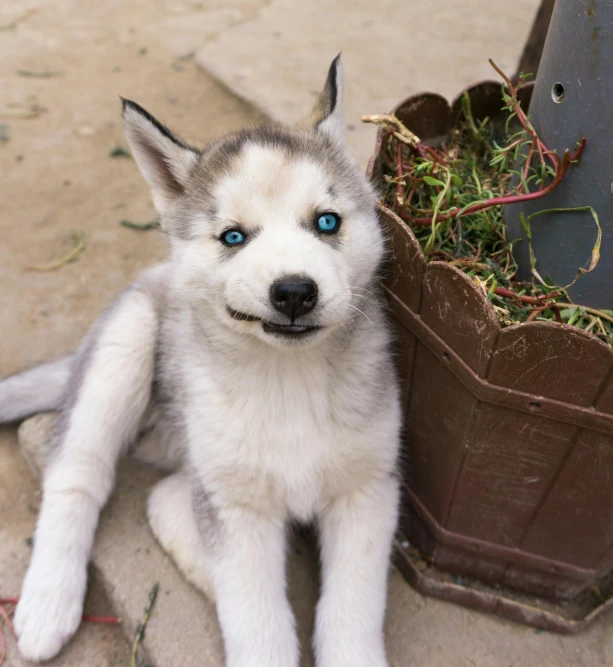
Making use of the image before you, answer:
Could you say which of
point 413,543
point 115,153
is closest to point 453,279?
point 413,543

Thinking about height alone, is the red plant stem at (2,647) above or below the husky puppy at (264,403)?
below

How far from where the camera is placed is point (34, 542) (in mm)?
2756

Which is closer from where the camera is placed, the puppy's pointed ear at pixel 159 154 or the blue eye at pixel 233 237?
the blue eye at pixel 233 237

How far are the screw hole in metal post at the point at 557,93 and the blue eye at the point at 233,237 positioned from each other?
1103mm

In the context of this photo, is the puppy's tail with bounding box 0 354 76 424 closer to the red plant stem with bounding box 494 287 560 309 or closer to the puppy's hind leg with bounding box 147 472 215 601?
the puppy's hind leg with bounding box 147 472 215 601

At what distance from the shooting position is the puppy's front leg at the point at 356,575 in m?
2.33

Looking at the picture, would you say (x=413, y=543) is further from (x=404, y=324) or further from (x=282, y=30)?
(x=282, y=30)

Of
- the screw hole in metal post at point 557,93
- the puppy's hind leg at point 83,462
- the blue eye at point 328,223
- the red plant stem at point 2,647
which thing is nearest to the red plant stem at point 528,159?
the screw hole in metal post at point 557,93

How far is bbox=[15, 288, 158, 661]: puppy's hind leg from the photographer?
2541mm

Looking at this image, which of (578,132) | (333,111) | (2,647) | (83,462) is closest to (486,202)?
(578,132)

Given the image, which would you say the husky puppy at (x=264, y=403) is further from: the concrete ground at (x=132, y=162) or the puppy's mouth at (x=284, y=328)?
the concrete ground at (x=132, y=162)

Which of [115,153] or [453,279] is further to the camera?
[115,153]

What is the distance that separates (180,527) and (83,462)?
51 centimetres

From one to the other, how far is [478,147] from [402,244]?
93cm
